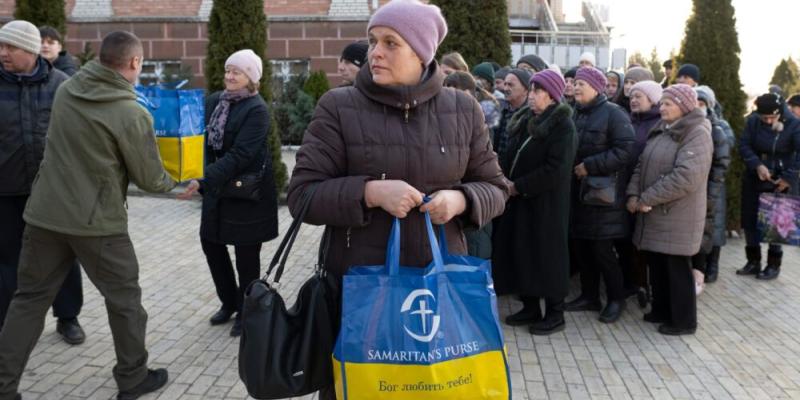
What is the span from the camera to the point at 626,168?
5.86 metres

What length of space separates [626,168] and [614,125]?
22.3 inches

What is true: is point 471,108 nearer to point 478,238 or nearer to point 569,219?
point 478,238

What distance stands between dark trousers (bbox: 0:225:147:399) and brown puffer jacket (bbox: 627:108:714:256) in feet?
12.3

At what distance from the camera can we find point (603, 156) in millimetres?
5438

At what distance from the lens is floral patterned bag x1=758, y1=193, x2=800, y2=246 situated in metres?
6.86

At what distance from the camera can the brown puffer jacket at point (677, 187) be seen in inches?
202

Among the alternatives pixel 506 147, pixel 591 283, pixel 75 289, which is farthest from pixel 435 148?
pixel 591 283

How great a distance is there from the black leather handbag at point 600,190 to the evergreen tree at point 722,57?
13.7 feet

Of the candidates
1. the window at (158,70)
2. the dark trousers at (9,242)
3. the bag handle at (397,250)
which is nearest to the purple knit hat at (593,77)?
the bag handle at (397,250)

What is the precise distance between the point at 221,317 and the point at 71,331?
3.46 feet

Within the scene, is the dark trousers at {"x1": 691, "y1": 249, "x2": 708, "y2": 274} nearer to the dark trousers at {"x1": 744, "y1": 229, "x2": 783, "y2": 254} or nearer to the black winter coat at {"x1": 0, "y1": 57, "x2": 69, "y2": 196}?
the dark trousers at {"x1": 744, "y1": 229, "x2": 783, "y2": 254}

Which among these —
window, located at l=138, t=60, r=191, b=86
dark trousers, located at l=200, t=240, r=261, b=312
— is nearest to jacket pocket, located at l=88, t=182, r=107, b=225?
dark trousers, located at l=200, t=240, r=261, b=312

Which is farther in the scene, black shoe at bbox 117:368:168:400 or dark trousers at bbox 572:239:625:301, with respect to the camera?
dark trousers at bbox 572:239:625:301

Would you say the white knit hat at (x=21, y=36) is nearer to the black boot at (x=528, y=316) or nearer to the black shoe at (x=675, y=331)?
the black boot at (x=528, y=316)
